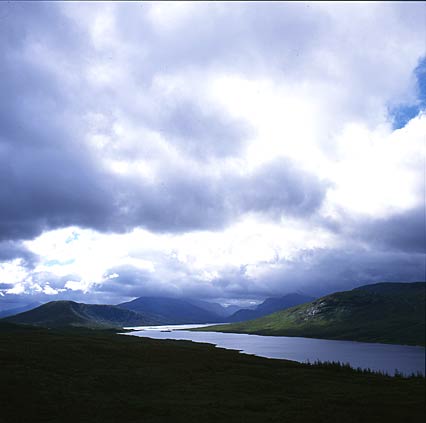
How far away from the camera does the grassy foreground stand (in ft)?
158

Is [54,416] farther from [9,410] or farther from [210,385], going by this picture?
[210,385]

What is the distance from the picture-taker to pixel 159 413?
159ft

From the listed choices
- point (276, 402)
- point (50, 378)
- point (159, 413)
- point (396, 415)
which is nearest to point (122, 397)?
point (159, 413)

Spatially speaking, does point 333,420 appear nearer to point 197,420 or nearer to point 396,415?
point 396,415

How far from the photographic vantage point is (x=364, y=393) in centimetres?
6538

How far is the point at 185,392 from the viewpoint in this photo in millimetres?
61156

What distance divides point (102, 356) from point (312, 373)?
50819 mm

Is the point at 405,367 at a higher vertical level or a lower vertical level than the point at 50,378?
lower

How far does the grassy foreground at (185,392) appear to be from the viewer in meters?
48.2

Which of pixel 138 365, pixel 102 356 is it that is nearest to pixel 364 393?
pixel 138 365

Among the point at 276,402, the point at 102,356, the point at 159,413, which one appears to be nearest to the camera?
the point at 159,413

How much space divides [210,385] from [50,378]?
26585 mm

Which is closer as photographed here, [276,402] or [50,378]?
[276,402]

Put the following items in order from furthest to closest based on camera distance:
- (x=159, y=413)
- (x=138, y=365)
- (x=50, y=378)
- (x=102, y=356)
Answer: (x=102, y=356) < (x=138, y=365) < (x=50, y=378) < (x=159, y=413)
